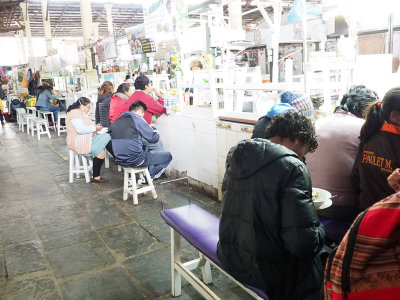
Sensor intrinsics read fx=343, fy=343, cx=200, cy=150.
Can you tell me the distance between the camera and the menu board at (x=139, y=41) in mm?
6388

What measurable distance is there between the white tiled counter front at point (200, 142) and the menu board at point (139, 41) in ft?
5.04

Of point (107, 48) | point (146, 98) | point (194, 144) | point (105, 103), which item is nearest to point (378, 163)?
point (194, 144)

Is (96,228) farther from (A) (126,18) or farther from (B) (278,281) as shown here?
(A) (126,18)

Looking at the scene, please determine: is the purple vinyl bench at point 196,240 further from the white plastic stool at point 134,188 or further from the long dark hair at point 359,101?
the white plastic stool at point 134,188

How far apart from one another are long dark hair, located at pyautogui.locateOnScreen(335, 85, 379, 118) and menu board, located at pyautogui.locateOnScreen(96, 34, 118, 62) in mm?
6287

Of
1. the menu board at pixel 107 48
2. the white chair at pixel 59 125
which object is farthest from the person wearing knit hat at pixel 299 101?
the white chair at pixel 59 125

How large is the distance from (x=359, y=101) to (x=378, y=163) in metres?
0.69

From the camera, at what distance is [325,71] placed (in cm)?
330

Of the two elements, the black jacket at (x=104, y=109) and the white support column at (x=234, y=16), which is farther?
the white support column at (x=234, y=16)

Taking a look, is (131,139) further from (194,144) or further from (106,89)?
(106,89)

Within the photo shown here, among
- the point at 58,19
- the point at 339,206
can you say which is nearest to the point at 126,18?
the point at 58,19

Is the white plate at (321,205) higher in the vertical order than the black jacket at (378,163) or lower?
lower

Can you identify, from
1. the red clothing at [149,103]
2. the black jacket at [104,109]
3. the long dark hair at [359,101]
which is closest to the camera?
the long dark hair at [359,101]

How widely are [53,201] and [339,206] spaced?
4.16 meters
